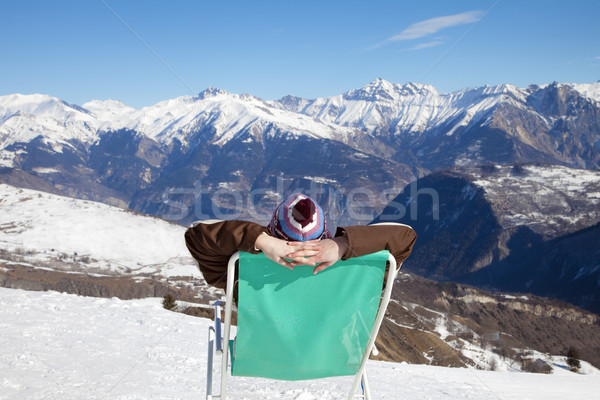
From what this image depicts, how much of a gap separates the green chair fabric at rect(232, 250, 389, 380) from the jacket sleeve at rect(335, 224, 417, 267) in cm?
9

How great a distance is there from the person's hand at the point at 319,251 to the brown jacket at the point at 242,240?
8cm

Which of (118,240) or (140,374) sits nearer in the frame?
(140,374)

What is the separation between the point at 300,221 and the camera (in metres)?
4.21

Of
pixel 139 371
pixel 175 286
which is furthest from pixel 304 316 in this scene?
pixel 175 286

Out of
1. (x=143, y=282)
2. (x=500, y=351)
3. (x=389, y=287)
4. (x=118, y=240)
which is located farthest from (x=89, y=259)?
(x=389, y=287)

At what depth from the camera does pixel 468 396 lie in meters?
8.61

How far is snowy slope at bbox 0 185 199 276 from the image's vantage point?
164075 millimetres

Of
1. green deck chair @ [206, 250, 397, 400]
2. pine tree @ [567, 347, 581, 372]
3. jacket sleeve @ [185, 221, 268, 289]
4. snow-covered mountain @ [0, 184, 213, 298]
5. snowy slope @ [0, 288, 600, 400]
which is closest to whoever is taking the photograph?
jacket sleeve @ [185, 221, 268, 289]

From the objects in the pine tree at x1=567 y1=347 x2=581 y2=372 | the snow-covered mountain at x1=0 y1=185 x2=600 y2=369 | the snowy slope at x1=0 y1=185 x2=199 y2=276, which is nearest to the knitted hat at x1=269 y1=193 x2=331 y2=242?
the snow-covered mountain at x1=0 y1=185 x2=600 y2=369

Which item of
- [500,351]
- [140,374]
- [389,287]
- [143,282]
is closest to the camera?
[389,287]

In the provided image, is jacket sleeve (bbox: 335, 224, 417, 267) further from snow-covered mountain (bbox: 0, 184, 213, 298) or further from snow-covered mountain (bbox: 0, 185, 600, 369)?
snow-covered mountain (bbox: 0, 184, 213, 298)

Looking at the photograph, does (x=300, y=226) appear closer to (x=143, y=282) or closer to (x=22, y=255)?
(x=143, y=282)

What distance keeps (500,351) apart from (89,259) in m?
138

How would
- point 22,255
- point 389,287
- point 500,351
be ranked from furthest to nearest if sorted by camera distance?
point 22,255, point 500,351, point 389,287
